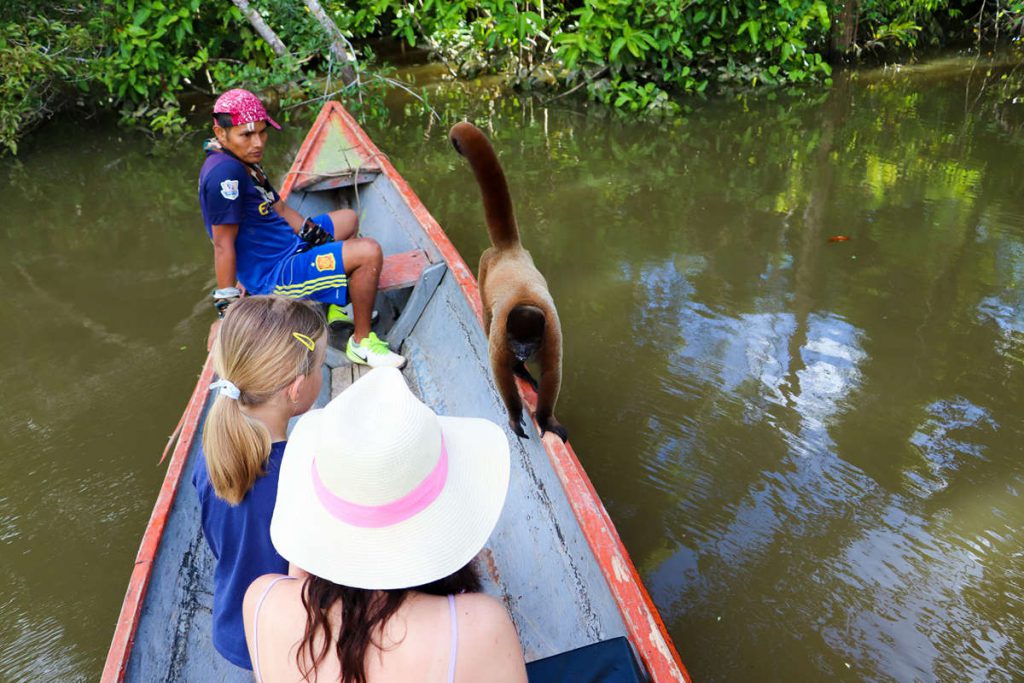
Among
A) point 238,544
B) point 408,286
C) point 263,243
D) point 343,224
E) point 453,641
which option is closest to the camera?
point 453,641

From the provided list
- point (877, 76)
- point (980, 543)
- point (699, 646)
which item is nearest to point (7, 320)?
A: point (699, 646)

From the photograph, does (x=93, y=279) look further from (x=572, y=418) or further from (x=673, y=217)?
(x=673, y=217)

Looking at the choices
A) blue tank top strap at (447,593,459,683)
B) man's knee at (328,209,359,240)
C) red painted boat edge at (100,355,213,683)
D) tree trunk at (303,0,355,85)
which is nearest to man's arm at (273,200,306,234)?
man's knee at (328,209,359,240)

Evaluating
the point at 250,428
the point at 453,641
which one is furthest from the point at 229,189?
the point at 453,641

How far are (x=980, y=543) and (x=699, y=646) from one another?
1487 mm

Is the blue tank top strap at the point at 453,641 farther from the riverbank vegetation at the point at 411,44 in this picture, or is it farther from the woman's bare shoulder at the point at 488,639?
the riverbank vegetation at the point at 411,44

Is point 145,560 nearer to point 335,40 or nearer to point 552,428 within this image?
point 552,428

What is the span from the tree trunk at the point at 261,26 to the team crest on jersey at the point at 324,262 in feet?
21.2

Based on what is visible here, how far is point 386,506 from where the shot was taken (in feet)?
4.35

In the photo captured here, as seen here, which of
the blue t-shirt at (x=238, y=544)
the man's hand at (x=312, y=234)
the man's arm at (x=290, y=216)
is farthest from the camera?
the man's hand at (x=312, y=234)

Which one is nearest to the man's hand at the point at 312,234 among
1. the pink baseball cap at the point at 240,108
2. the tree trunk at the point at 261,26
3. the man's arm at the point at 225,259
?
the man's arm at the point at 225,259

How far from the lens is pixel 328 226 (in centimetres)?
454

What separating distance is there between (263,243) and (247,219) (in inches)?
6.2

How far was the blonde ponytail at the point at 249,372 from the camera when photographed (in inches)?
67.4
